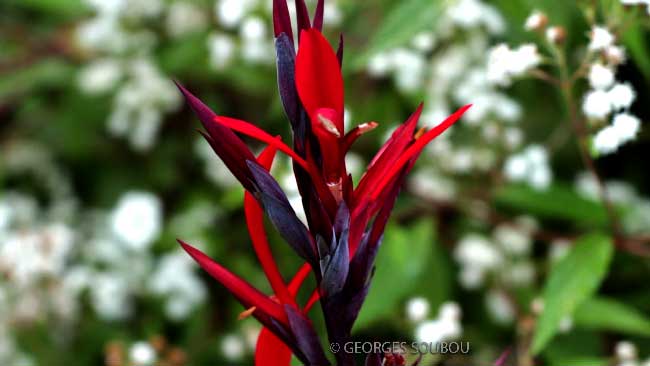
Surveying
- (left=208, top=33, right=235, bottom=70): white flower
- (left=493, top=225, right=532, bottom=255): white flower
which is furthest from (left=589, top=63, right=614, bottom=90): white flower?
(left=208, top=33, right=235, bottom=70): white flower

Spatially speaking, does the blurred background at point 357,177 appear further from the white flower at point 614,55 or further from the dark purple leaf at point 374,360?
the dark purple leaf at point 374,360

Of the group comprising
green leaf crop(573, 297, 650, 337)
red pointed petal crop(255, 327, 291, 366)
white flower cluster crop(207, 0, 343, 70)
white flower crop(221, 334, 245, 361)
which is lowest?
red pointed petal crop(255, 327, 291, 366)

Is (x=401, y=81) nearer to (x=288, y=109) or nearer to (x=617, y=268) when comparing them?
(x=617, y=268)

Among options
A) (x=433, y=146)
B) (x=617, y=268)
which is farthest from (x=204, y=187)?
(x=617, y=268)

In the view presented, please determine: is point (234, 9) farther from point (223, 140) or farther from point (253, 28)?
point (223, 140)

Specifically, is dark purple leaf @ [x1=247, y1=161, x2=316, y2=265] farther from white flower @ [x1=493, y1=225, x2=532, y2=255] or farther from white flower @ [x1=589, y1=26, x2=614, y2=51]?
white flower @ [x1=493, y1=225, x2=532, y2=255]

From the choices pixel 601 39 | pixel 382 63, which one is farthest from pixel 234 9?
pixel 601 39

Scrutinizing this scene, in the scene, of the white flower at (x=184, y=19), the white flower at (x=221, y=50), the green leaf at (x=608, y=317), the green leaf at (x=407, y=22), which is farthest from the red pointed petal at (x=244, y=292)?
the white flower at (x=184, y=19)
